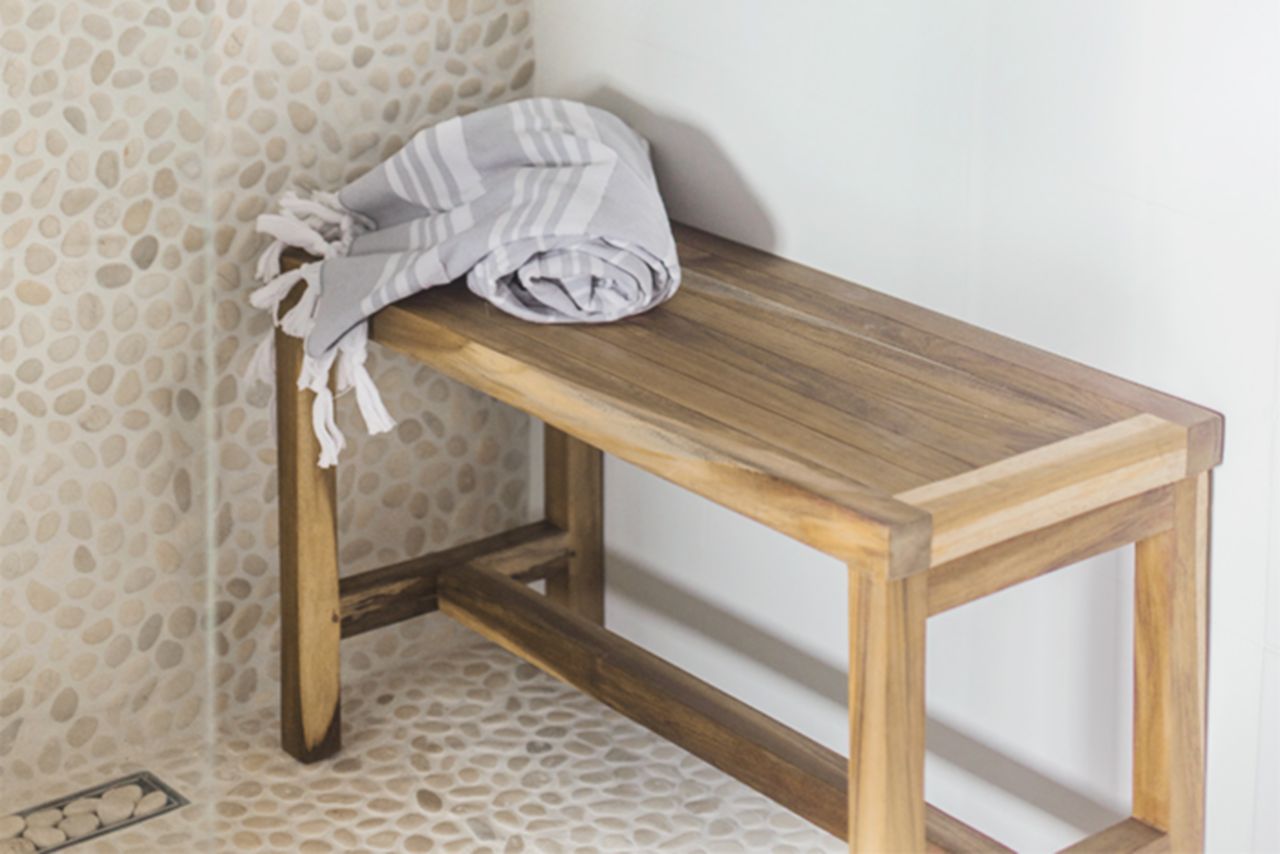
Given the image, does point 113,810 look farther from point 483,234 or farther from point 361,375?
point 483,234

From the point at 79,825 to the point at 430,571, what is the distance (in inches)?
18.3

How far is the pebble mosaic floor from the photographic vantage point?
1.81 meters

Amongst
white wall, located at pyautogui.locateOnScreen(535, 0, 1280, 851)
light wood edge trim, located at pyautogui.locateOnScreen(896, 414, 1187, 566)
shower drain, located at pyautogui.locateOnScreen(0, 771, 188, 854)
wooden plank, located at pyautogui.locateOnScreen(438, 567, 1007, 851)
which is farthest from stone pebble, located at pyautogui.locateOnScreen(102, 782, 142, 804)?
light wood edge trim, located at pyautogui.locateOnScreen(896, 414, 1187, 566)

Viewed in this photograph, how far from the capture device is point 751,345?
1.52 metres

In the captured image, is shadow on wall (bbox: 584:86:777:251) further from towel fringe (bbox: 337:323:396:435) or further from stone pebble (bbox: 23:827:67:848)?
stone pebble (bbox: 23:827:67:848)

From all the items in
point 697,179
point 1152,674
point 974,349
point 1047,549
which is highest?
point 697,179

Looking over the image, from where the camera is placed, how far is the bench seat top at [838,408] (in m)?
1.25

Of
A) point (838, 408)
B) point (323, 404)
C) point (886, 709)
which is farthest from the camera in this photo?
point (323, 404)

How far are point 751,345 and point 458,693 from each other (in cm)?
76

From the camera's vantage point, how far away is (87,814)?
72.9 inches

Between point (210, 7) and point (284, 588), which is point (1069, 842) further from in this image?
point (210, 7)

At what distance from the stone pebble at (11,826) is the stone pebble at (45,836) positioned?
0.01 metres

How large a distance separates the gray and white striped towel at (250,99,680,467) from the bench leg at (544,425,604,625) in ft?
1.32

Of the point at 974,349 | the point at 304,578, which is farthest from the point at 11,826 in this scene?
the point at 974,349
